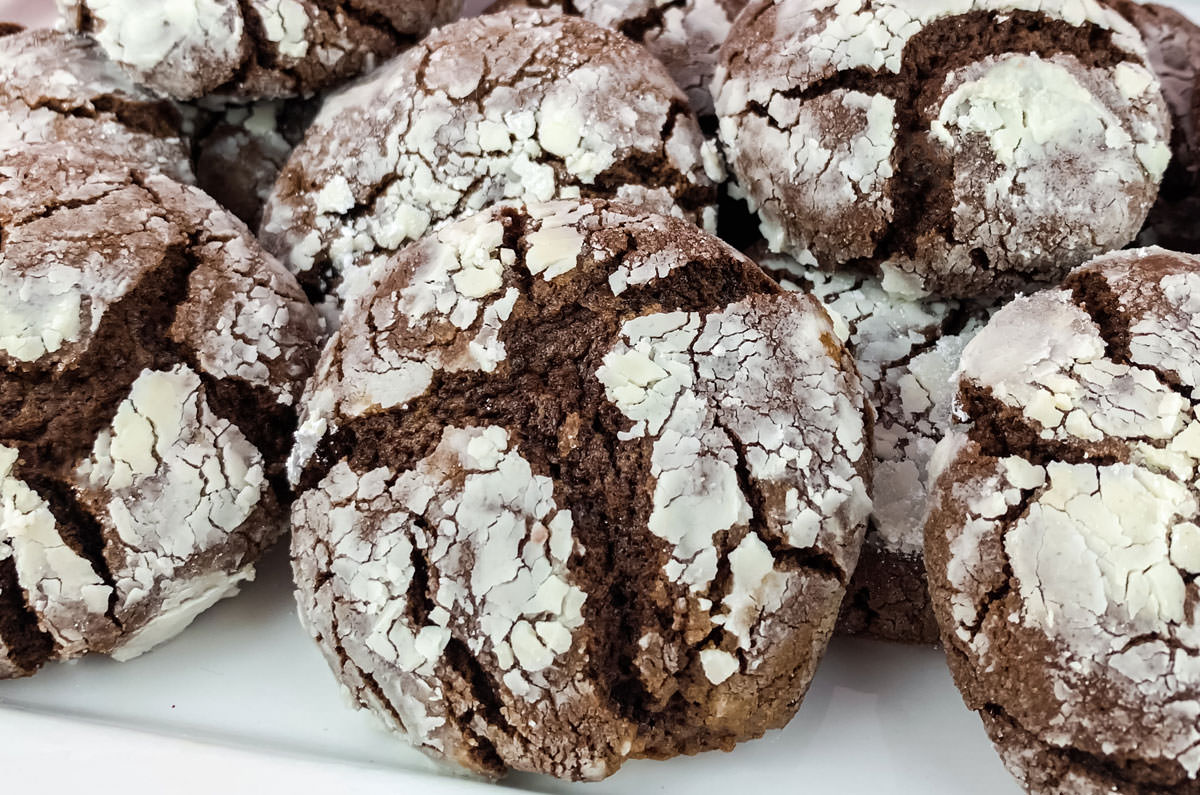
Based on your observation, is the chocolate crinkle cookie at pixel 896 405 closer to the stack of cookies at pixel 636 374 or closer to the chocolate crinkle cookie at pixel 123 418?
the stack of cookies at pixel 636 374

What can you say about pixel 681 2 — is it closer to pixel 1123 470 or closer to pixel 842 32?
pixel 842 32

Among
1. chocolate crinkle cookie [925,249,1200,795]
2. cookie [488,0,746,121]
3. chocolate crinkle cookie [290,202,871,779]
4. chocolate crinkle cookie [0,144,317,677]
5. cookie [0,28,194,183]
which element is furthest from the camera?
cookie [488,0,746,121]

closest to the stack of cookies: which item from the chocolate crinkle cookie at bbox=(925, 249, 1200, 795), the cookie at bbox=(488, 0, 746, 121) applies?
the chocolate crinkle cookie at bbox=(925, 249, 1200, 795)

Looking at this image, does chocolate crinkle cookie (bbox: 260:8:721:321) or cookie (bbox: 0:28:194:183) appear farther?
cookie (bbox: 0:28:194:183)

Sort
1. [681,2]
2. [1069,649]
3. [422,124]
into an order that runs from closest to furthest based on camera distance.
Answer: [1069,649] → [422,124] → [681,2]

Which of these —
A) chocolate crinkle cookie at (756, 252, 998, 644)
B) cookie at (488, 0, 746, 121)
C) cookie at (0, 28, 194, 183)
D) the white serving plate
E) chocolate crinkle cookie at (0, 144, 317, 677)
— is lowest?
the white serving plate

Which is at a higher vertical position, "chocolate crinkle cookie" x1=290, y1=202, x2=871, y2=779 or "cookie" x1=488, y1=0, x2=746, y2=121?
"cookie" x1=488, y1=0, x2=746, y2=121

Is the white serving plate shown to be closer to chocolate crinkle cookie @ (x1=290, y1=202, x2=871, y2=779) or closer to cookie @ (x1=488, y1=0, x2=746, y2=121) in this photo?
chocolate crinkle cookie @ (x1=290, y1=202, x2=871, y2=779)

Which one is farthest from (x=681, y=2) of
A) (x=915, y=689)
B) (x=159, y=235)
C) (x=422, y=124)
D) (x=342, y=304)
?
(x=915, y=689)
